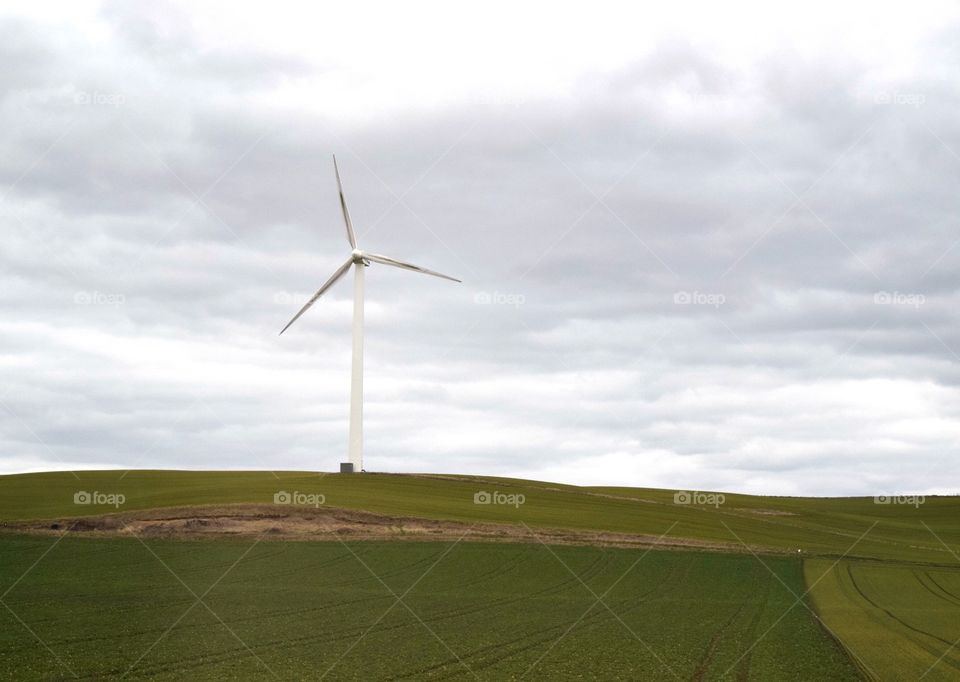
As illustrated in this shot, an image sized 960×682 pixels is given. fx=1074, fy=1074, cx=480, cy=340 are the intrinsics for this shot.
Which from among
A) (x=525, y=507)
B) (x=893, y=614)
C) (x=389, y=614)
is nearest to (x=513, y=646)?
(x=389, y=614)

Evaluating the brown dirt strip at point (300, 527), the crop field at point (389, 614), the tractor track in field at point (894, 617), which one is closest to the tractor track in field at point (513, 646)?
the crop field at point (389, 614)

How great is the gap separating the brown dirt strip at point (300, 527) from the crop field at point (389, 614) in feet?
10.5

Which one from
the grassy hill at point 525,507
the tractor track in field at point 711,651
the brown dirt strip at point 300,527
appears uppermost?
the grassy hill at point 525,507

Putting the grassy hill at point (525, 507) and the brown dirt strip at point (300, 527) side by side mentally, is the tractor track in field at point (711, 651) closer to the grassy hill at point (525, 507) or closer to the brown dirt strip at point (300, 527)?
the brown dirt strip at point (300, 527)

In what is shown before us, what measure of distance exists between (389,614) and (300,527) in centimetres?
3054

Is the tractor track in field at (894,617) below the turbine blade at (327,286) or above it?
below

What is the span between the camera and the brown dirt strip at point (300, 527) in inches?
2469

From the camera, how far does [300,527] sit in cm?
6419

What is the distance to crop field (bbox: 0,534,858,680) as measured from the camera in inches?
993

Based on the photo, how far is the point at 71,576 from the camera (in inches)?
1740

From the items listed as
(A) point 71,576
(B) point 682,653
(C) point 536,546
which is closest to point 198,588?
(A) point 71,576

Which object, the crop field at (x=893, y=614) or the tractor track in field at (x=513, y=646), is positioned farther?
the crop field at (x=893, y=614)

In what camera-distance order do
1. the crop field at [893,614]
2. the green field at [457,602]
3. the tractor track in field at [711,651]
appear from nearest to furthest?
the tractor track in field at [711,651], the green field at [457,602], the crop field at [893,614]

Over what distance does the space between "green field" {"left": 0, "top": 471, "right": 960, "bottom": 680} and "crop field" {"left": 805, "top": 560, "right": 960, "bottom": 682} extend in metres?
0.16
